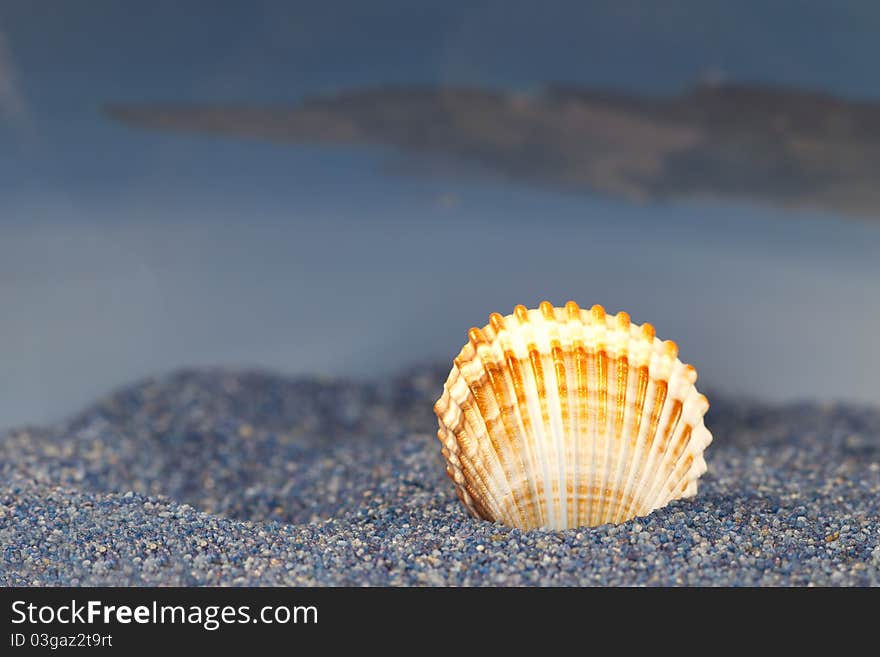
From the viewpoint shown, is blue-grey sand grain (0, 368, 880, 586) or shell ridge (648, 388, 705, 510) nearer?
blue-grey sand grain (0, 368, 880, 586)

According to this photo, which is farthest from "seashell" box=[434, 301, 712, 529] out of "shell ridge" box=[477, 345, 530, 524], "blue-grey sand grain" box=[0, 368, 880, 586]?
"blue-grey sand grain" box=[0, 368, 880, 586]

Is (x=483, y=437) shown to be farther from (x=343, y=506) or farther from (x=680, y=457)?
(x=343, y=506)

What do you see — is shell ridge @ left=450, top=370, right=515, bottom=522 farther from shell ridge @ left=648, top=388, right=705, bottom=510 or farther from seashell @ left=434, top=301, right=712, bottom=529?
shell ridge @ left=648, top=388, right=705, bottom=510

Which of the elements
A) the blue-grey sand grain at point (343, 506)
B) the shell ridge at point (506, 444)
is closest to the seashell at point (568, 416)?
the shell ridge at point (506, 444)

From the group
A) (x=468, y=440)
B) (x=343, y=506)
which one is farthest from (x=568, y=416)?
(x=343, y=506)

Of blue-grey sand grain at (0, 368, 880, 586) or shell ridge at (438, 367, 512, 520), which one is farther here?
shell ridge at (438, 367, 512, 520)

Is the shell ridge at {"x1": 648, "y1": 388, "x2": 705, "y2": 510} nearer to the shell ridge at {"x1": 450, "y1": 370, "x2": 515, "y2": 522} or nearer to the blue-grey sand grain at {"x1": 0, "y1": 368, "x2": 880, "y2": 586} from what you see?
the blue-grey sand grain at {"x1": 0, "y1": 368, "x2": 880, "y2": 586}
